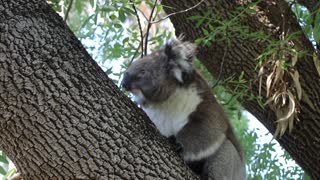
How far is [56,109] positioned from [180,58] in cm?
129

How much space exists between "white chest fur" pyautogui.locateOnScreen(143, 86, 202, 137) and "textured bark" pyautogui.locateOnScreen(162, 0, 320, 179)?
1.46ft

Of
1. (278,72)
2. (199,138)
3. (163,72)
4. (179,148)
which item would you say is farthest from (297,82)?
(179,148)

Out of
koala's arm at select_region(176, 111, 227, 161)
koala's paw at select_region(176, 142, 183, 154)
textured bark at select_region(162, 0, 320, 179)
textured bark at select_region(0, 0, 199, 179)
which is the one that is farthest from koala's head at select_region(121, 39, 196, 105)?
textured bark at select_region(0, 0, 199, 179)

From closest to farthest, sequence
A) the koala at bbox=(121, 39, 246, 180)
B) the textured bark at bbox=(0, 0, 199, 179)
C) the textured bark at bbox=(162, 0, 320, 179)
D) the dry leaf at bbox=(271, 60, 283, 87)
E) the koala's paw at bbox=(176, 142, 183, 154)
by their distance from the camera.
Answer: the textured bark at bbox=(0, 0, 199, 179) < the koala's paw at bbox=(176, 142, 183, 154) < the dry leaf at bbox=(271, 60, 283, 87) < the koala at bbox=(121, 39, 246, 180) < the textured bark at bbox=(162, 0, 320, 179)

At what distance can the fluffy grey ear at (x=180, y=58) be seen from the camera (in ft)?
12.6

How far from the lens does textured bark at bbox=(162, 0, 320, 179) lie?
13.4ft

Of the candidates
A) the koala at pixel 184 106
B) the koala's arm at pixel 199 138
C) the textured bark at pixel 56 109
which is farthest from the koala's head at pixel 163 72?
the textured bark at pixel 56 109

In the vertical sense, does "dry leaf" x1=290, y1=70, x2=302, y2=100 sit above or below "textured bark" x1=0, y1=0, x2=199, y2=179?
below

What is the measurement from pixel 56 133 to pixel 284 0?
219 centimetres

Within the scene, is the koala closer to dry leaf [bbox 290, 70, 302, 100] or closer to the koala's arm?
the koala's arm

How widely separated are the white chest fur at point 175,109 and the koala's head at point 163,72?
1.9 inches

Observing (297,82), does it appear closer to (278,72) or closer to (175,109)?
(278,72)

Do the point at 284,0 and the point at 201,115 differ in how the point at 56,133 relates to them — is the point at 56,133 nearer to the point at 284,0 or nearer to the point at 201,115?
the point at 201,115

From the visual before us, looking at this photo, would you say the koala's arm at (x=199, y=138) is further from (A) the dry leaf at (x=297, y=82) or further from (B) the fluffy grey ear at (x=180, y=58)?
(A) the dry leaf at (x=297, y=82)
